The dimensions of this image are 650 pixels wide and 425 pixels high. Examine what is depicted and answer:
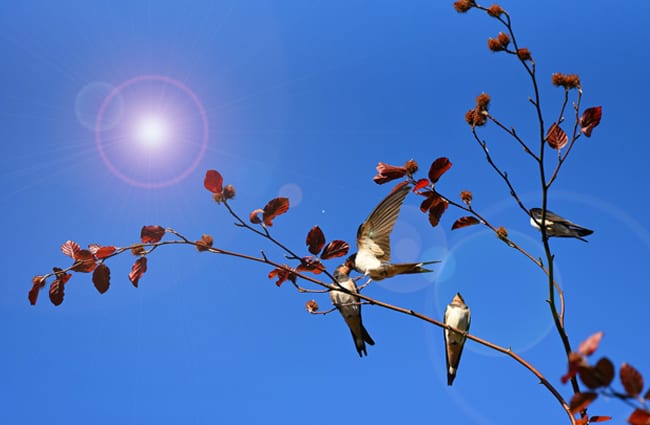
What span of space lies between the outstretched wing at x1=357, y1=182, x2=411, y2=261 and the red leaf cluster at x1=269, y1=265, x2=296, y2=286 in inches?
18.8

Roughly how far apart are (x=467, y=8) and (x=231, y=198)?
4.74 ft

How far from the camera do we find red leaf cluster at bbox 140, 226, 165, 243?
7.26ft

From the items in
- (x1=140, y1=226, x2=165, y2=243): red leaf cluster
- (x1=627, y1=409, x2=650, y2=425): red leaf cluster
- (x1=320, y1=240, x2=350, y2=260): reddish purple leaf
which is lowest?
(x1=627, y1=409, x2=650, y2=425): red leaf cluster

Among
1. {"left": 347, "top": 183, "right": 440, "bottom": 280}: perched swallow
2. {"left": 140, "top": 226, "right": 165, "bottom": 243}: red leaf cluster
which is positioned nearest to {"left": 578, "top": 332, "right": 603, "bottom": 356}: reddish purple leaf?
{"left": 347, "top": 183, "right": 440, "bottom": 280}: perched swallow

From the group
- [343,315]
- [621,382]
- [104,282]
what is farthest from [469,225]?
[104,282]

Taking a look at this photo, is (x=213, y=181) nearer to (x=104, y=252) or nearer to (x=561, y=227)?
(x=104, y=252)

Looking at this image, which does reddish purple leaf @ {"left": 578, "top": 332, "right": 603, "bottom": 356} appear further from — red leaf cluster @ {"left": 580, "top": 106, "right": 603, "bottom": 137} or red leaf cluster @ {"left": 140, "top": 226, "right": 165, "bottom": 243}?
red leaf cluster @ {"left": 140, "top": 226, "right": 165, "bottom": 243}

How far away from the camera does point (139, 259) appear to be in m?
2.35

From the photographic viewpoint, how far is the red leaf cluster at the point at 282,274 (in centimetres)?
210

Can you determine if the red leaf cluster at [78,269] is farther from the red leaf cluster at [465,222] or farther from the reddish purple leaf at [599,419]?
the reddish purple leaf at [599,419]

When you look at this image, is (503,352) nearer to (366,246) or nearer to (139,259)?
(366,246)

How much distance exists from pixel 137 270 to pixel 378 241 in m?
1.29

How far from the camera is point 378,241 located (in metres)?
2.47

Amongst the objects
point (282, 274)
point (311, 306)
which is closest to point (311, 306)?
point (311, 306)
